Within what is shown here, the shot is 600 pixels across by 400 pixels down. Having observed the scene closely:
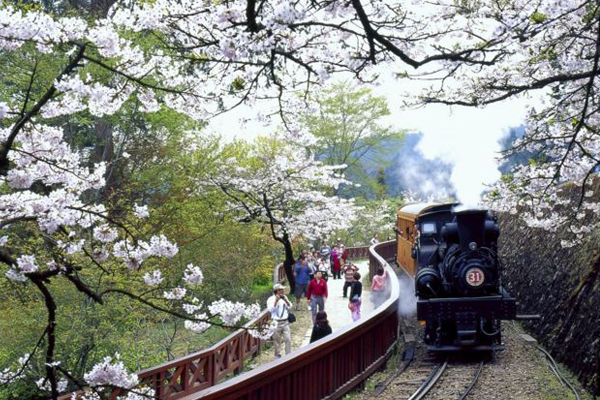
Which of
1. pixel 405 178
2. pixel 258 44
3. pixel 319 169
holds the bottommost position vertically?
pixel 258 44

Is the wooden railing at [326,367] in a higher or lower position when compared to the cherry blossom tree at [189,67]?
lower

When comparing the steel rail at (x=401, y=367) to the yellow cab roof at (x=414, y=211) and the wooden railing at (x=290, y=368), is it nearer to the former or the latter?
the wooden railing at (x=290, y=368)

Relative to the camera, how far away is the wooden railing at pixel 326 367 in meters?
6.29

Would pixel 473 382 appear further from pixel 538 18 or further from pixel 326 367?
pixel 538 18

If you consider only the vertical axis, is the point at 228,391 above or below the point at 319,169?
below

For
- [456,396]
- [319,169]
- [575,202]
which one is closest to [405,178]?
[319,169]

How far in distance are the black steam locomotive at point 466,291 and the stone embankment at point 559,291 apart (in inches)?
46.6

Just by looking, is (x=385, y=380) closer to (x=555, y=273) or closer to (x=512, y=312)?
(x=512, y=312)

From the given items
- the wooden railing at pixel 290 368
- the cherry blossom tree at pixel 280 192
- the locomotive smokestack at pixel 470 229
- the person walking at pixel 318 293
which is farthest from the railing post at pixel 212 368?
the cherry blossom tree at pixel 280 192

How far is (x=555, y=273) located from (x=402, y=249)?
732 cm

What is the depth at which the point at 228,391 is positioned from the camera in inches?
230

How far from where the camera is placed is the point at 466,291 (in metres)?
12.0

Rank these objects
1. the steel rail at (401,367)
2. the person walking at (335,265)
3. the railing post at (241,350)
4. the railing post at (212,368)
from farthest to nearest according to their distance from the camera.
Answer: the person walking at (335,265)
the railing post at (241,350)
the railing post at (212,368)
the steel rail at (401,367)

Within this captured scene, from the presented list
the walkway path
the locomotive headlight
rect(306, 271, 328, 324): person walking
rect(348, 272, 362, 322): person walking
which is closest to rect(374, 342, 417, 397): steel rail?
the walkway path
